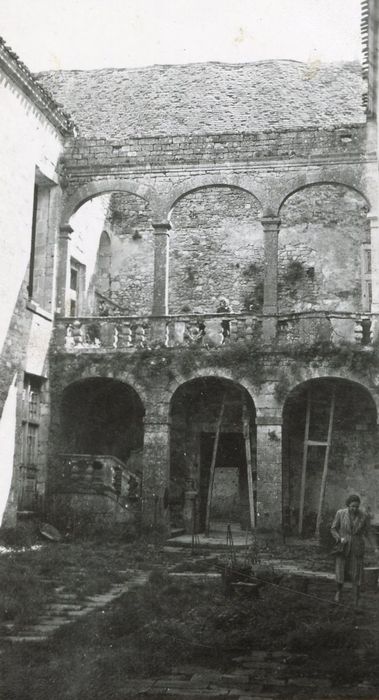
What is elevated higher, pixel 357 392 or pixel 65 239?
pixel 65 239

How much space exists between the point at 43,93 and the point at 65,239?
10.3 ft

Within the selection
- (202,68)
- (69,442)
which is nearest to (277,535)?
(69,442)

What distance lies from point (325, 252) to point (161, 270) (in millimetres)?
5722

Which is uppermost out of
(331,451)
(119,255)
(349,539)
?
(119,255)

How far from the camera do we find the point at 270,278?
55.4 feet

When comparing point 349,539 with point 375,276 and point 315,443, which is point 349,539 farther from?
point 375,276

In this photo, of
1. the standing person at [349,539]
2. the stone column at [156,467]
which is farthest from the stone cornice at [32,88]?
the standing person at [349,539]

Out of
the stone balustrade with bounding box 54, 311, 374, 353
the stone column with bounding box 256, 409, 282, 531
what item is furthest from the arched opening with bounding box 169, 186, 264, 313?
the stone column with bounding box 256, 409, 282, 531

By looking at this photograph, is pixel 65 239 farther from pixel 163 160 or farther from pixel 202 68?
pixel 202 68

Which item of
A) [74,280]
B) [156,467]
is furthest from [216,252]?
[156,467]

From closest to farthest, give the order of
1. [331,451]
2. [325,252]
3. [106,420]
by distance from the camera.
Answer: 1. [331,451]
2. [106,420]
3. [325,252]

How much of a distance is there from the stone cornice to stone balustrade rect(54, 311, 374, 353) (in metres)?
4.25

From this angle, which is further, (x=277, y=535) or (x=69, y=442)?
(x=69, y=442)

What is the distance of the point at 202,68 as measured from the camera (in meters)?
24.3
